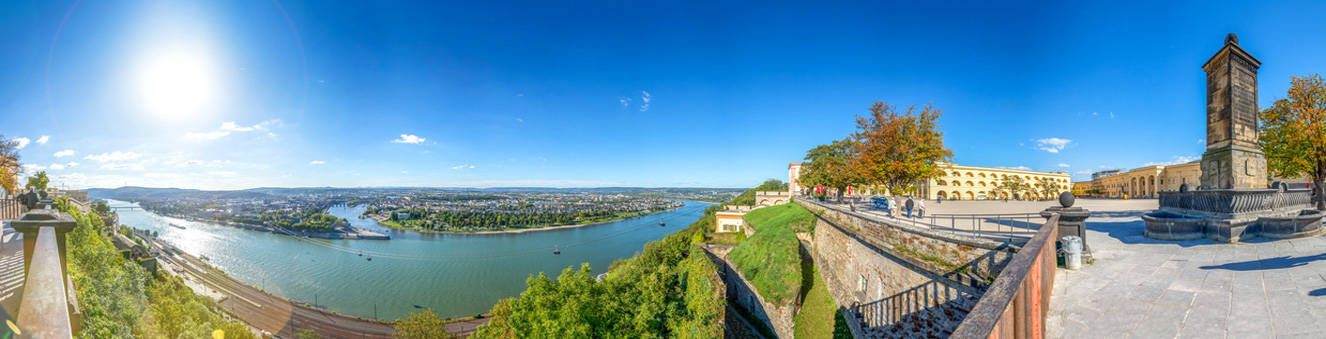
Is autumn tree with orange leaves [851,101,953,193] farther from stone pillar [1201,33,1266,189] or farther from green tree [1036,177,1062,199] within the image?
green tree [1036,177,1062,199]

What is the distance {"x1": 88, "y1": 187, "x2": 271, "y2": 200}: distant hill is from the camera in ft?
554

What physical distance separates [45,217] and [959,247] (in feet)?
41.6

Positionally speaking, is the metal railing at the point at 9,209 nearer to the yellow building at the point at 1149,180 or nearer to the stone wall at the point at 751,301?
the stone wall at the point at 751,301

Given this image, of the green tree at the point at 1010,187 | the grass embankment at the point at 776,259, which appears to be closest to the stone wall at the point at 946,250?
the grass embankment at the point at 776,259

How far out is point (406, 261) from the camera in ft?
196

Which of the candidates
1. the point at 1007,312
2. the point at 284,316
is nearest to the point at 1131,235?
the point at 1007,312

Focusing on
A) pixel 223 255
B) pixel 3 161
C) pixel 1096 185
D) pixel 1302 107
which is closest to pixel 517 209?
pixel 223 255

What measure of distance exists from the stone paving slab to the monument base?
0.22 meters

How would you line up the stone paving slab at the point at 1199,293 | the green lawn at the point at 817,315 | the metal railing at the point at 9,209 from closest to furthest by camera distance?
the stone paving slab at the point at 1199,293 → the green lawn at the point at 817,315 → the metal railing at the point at 9,209

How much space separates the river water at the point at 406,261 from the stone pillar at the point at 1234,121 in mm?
40712

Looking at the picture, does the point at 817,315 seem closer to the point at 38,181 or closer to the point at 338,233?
the point at 38,181

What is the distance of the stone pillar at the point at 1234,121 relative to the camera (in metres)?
7.09

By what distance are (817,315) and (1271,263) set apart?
9.03 metres

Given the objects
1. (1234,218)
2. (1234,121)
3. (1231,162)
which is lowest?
(1234,218)
